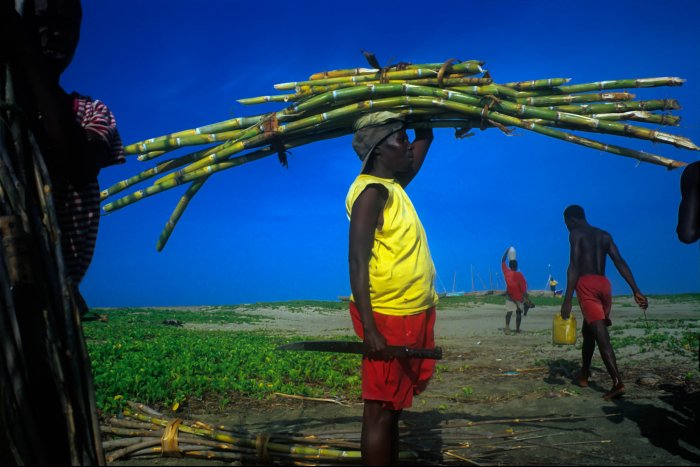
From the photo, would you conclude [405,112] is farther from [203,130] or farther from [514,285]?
[514,285]

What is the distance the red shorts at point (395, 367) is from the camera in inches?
106

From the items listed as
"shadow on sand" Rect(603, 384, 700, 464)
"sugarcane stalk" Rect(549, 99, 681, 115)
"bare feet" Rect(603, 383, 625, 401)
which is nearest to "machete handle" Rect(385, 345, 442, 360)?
"sugarcane stalk" Rect(549, 99, 681, 115)

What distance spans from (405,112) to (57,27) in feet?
6.55

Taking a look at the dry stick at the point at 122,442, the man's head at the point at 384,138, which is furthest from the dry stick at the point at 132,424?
the man's head at the point at 384,138

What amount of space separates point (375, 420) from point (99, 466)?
1.33 m

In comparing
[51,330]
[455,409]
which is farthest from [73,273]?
[455,409]

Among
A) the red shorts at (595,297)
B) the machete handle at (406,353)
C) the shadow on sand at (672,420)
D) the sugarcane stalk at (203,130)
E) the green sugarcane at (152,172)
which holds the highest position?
the sugarcane stalk at (203,130)

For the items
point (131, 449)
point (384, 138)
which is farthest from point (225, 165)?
point (131, 449)

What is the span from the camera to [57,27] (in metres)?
1.89

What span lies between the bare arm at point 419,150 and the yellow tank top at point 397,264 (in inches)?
17.6

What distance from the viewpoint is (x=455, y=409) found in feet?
17.9

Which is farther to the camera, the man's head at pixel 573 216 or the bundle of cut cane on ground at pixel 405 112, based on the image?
the man's head at pixel 573 216

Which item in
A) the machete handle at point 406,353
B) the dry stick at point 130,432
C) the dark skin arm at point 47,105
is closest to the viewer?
the dark skin arm at point 47,105

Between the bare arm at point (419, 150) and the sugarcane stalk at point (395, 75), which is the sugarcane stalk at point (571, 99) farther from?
the bare arm at point (419, 150)
